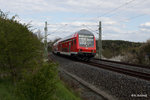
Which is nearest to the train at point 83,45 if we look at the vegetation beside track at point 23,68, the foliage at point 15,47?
the vegetation beside track at point 23,68

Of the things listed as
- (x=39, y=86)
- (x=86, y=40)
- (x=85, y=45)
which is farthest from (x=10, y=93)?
(x=86, y=40)

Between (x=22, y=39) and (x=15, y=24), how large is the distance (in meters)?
0.75

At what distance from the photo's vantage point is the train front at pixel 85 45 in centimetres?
2001

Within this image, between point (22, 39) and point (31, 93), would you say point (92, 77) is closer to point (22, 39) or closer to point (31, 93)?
point (22, 39)

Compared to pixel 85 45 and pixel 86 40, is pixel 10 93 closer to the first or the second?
pixel 85 45

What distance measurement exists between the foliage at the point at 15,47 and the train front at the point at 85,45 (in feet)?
41.4

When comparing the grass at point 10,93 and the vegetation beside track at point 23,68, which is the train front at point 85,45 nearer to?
the vegetation beside track at point 23,68

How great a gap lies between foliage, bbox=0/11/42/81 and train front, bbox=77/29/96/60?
12.6 m

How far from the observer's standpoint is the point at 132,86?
7.87 metres

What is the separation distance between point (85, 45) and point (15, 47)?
14.2 metres

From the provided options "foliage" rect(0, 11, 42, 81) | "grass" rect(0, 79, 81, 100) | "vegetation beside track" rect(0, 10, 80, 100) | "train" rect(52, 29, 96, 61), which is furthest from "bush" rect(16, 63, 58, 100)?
"train" rect(52, 29, 96, 61)

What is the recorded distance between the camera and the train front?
20.0 meters

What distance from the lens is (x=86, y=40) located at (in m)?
20.8

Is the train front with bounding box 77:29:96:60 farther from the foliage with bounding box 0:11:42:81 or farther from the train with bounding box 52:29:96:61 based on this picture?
the foliage with bounding box 0:11:42:81
